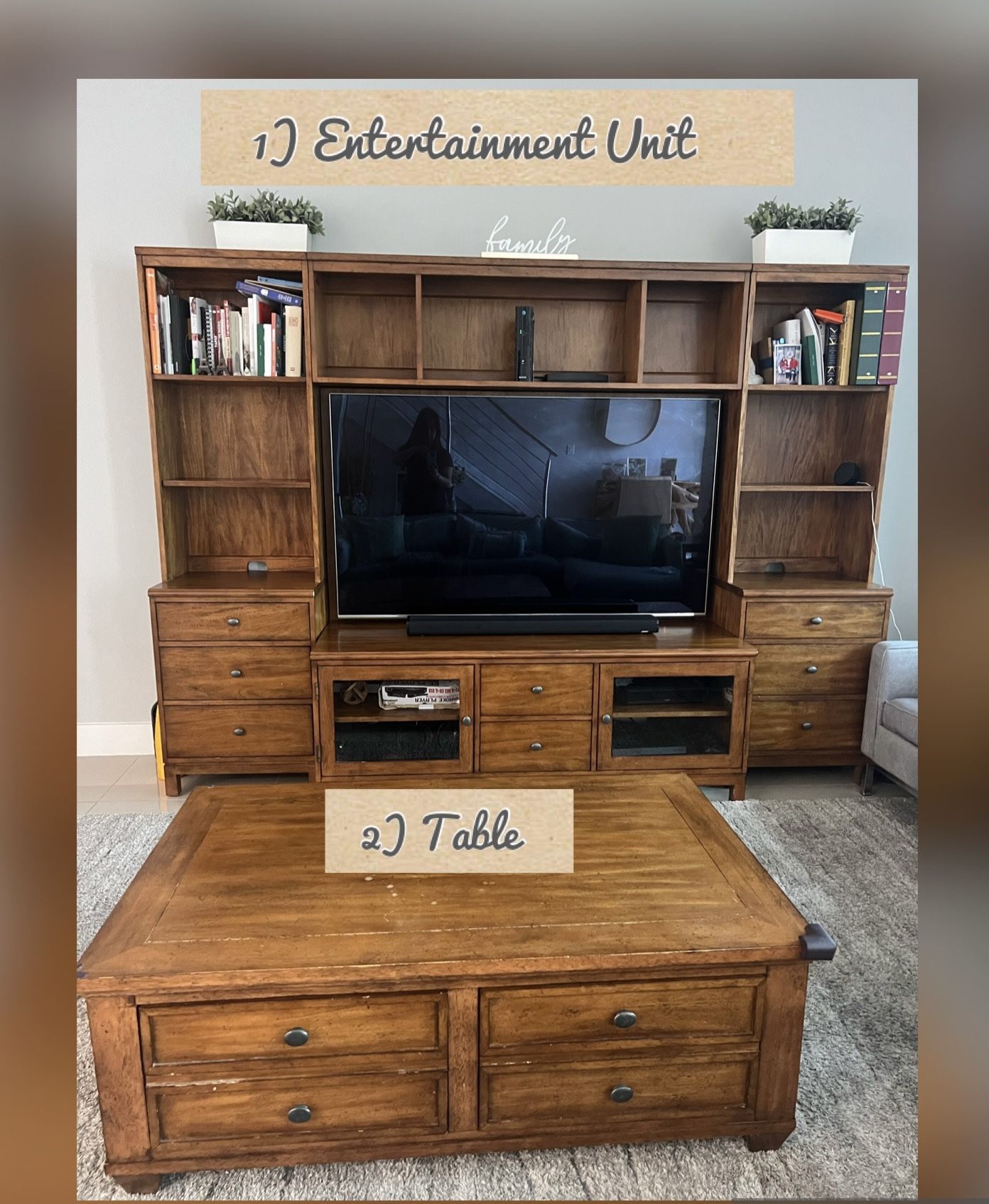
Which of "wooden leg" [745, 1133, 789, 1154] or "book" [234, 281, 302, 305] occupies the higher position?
"book" [234, 281, 302, 305]

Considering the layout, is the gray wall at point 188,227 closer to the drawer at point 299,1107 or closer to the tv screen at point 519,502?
the tv screen at point 519,502

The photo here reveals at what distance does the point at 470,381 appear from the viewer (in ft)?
8.11

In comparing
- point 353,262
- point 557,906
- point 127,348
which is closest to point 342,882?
point 557,906

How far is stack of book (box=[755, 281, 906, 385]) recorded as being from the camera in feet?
7.97

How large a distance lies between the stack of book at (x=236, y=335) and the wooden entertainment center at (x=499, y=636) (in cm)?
4

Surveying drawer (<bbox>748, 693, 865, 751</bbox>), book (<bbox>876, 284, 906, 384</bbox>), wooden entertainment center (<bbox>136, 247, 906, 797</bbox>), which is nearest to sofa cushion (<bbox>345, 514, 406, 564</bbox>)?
wooden entertainment center (<bbox>136, 247, 906, 797</bbox>)

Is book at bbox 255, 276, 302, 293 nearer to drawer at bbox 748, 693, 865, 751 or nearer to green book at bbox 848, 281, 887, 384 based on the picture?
green book at bbox 848, 281, 887, 384

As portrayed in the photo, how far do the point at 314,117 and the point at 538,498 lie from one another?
7.17ft

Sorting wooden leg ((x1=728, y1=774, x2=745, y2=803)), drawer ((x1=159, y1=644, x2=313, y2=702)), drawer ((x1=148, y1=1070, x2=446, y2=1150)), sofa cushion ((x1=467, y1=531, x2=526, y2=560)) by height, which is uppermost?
sofa cushion ((x1=467, y1=531, x2=526, y2=560))

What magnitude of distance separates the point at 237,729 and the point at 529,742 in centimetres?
93

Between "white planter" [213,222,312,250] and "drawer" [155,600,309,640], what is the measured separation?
110cm

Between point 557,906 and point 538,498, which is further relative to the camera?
point 538,498

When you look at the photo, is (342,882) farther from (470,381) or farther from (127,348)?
(127,348)
